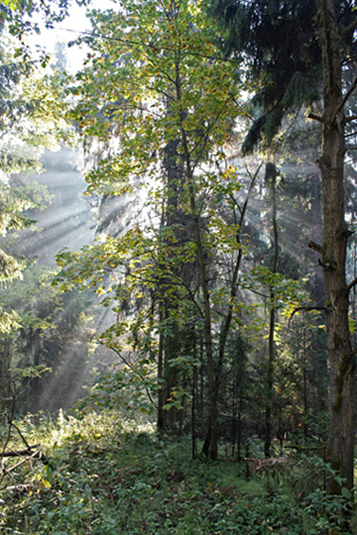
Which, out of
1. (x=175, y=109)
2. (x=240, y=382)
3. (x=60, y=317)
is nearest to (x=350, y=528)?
(x=240, y=382)

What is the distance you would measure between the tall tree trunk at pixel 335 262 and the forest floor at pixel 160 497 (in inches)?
16.7

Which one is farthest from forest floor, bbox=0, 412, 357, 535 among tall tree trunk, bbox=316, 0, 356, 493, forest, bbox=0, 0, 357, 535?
tall tree trunk, bbox=316, 0, 356, 493

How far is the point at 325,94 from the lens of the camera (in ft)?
13.2

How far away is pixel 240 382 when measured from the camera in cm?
627

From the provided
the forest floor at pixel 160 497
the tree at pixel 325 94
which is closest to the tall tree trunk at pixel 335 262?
the tree at pixel 325 94

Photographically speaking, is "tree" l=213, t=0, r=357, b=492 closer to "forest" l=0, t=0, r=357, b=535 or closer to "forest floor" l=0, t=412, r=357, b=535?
"forest" l=0, t=0, r=357, b=535

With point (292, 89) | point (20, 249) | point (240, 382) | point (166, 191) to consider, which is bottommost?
point (240, 382)

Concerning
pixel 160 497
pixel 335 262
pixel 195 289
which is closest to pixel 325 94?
pixel 335 262

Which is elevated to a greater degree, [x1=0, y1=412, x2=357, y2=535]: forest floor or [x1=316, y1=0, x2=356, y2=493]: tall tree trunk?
[x1=316, y1=0, x2=356, y2=493]: tall tree trunk

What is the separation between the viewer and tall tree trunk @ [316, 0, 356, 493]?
3.43 metres

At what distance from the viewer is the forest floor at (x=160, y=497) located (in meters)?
3.25

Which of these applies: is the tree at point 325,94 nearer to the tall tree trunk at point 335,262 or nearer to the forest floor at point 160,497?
the tall tree trunk at point 335,262

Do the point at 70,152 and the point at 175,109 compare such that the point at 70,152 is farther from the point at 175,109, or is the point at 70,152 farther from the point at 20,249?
the point at 175,109

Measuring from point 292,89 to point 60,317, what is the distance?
16.1m
